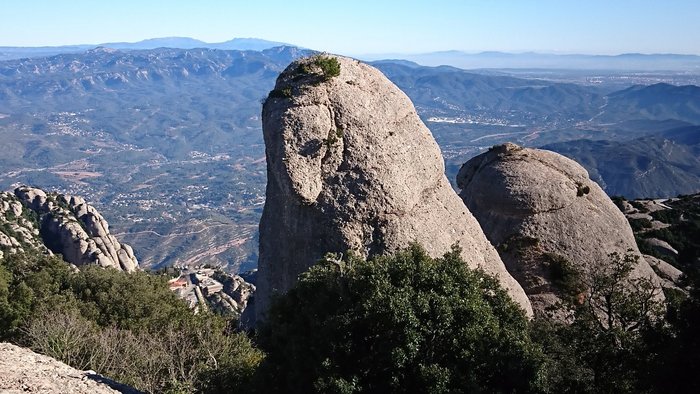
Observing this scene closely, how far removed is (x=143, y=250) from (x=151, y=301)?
179441 millimetres

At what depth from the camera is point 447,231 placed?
20.6 m

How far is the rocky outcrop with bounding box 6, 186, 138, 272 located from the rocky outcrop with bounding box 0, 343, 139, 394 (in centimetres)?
5288

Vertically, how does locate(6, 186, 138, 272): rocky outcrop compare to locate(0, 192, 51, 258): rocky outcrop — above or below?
below

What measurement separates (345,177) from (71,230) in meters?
66.2

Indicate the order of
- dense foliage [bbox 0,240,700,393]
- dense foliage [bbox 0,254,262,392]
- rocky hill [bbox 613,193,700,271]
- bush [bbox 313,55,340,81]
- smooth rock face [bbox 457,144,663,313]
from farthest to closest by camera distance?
rocky hill [bbox 613,193,700,271] < smooth rock face [bbox 457,144,663,313] < bush [bbox 313,55,340,81] < dense foliage [bbox 0,254,262,392] < dense foliage [bbox 0,240,700,393]

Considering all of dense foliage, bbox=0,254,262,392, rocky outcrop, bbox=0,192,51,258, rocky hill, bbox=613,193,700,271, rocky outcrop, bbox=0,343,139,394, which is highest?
rocky outcrop, bbox=0,343,139,394

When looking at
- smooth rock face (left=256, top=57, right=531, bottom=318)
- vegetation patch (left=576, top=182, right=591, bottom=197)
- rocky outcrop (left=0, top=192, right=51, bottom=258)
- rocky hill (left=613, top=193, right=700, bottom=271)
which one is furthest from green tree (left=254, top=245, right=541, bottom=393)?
rocky outcrop (left=0, top=192, right=51, bottom=258)

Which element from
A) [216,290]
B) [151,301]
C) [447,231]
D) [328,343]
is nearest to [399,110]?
[447,231]

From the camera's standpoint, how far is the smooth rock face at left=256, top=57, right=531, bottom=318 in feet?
61.2

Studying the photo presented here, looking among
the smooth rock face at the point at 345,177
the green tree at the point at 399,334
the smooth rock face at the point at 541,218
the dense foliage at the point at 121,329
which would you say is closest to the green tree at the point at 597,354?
the green tree at the point at 399,334

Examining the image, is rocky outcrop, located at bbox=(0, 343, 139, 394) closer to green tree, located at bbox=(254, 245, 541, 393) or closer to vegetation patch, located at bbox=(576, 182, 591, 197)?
green tree, located at bbox=(254, 245, 541, 393)

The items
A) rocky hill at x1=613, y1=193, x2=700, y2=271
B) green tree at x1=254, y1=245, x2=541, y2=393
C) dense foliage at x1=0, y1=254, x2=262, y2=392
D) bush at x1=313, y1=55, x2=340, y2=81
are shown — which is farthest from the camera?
rocky hill at x1=613, y1=193, x2=700, y2=271

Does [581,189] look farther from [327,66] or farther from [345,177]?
[327,66]

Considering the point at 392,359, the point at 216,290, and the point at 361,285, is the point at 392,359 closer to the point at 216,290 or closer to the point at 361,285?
Result: the point at 361,285
